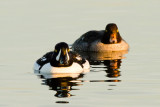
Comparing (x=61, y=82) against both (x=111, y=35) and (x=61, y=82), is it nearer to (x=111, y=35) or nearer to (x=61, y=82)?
(x=61, y=82)

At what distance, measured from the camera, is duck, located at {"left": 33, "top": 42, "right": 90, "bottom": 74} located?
2759 centimetres

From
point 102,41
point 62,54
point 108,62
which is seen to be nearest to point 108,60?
point 108,62

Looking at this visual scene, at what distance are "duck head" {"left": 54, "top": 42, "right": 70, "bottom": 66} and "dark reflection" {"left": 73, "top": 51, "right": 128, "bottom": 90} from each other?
163 centimetres

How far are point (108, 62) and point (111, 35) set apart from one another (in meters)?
5.76

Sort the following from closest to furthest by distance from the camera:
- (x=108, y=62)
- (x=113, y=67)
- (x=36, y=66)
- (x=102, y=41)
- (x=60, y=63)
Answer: (x=60, y=63)
(x=36, y=66)
(x=113, y=67)
(x=108, y=62)
(x=102, y=41)

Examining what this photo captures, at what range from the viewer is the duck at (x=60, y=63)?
27.6 metres

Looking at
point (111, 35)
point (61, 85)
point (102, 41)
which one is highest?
point (111, 35)

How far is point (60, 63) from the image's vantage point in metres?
28.0

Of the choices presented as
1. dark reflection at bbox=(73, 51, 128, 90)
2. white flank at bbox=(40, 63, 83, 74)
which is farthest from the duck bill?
dark reflection at bbox=(73, 51, 128, 90)

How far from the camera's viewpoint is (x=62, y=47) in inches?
1080

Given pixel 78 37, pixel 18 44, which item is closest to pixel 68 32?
pixel 78 37

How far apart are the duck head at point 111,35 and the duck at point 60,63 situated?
8.58m

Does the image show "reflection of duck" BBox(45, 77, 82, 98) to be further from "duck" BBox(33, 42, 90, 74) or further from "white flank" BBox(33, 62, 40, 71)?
"white flank" BBox(33, 62, 40, 71)

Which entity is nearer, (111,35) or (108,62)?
(108,62)
